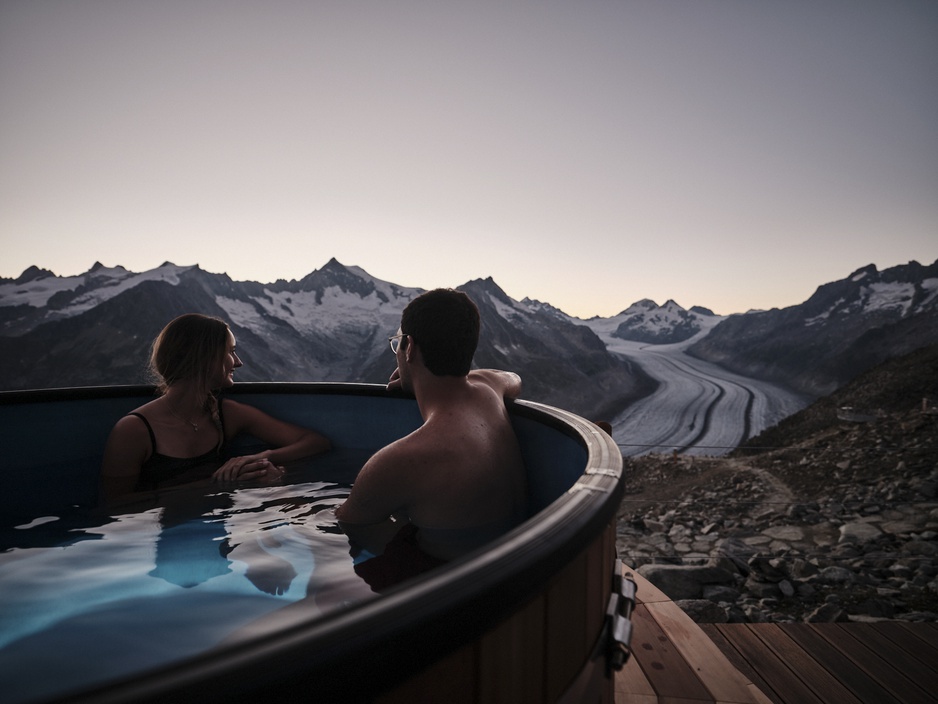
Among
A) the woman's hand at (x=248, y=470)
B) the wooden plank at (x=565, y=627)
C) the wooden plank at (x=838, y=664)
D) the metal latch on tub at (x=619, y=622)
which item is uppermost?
the wooden plank at (x=565, y=627)

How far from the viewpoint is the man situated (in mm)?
1758

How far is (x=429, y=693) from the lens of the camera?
653 mm

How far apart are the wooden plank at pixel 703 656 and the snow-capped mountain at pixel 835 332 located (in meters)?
68.3

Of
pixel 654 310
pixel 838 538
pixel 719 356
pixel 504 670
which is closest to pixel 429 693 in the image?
pixel 504 670

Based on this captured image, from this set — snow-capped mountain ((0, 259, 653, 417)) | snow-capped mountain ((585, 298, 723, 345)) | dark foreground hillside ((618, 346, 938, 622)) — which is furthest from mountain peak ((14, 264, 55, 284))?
snow-capped mountain ((585, 298, 723, 345))

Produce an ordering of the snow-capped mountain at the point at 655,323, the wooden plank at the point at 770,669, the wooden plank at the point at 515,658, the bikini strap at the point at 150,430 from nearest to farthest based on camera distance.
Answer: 1. the wooden plank at the point at 515,658
2. the wooden plank at the point at 770,669
3. the bikini strap at the point at 150,430
4. the snow-capped mountain at the point at 655,323

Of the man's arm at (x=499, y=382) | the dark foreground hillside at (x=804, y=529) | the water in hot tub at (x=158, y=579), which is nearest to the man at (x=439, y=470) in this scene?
the water in hot tub at (x=158, y=579)

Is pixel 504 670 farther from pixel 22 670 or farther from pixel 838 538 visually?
pixel 838 538

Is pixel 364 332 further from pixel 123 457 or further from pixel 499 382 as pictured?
pixel 499 382

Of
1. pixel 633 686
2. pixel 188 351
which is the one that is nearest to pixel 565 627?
pixel 633 686

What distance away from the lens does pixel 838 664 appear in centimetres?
219

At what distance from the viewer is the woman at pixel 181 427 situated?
2.62 metres

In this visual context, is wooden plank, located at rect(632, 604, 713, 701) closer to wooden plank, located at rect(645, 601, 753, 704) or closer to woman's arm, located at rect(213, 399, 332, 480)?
wooden plank, located at rect(645, 601, 753, 704)

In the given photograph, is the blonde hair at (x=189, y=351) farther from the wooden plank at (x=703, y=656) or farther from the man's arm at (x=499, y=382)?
the wooden plank at (x=703, y=656)
